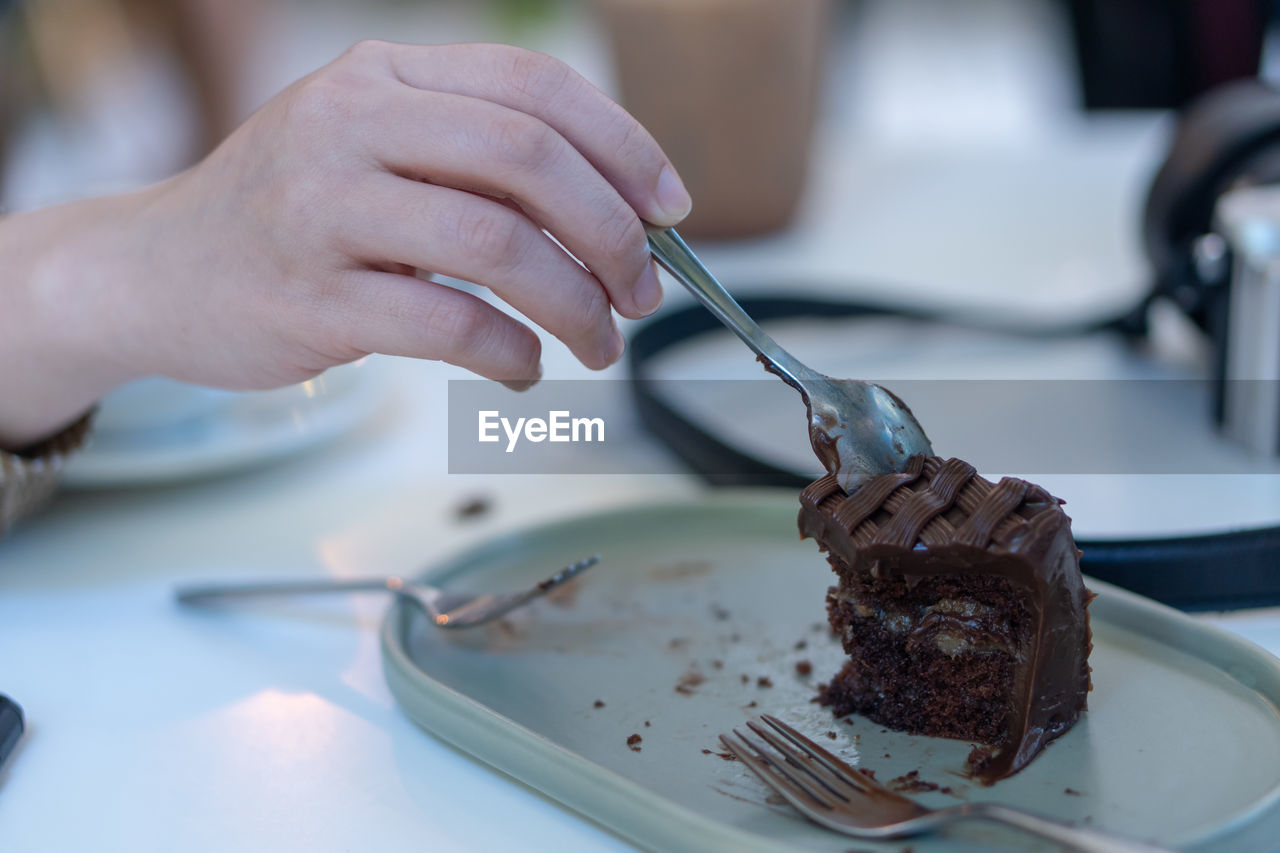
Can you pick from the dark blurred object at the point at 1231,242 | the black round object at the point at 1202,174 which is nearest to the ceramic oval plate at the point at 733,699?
the dark blurred object at the point at 1231,242

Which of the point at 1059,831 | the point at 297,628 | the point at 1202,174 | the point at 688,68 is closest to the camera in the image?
the point at 1059,831

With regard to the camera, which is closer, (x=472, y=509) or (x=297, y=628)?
(x=297, y=628)

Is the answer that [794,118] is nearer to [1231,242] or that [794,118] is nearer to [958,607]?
[1231,242]

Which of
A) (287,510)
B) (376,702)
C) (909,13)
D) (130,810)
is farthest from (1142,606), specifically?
(909,13)

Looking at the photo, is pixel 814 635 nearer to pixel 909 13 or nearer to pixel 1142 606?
pixel 1142 606

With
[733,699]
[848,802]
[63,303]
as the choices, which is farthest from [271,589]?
[848,802]
